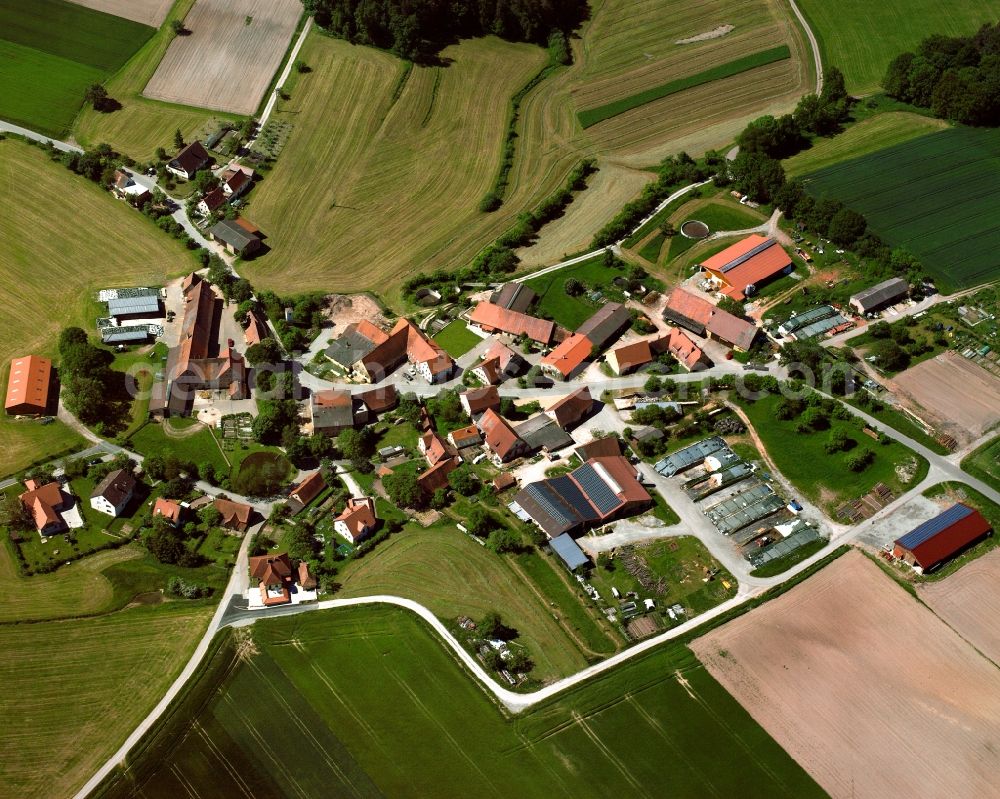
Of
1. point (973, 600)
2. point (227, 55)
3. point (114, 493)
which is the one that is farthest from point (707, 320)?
point (227, 55)

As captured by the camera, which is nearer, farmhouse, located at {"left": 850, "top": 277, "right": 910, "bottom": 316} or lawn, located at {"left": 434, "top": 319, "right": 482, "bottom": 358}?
lawn, located at {"left": 434, "top": 319, "right": 482, "bottom": 358}

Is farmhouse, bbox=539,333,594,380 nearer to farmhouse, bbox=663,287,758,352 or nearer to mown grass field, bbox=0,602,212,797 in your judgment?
farmhouse, bbox=663,287,758,352

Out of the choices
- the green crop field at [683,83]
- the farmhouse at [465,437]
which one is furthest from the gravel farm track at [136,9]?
the farmhouse at [465,437]

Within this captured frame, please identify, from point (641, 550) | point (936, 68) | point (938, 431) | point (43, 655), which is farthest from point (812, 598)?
point (936, 68)

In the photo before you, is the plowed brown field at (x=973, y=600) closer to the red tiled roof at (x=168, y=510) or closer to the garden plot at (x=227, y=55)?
the red tiled roof at (x=168, y=510)

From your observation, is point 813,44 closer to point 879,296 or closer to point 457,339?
point 879,296

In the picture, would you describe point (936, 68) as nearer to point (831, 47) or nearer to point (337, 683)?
point (831, 47)

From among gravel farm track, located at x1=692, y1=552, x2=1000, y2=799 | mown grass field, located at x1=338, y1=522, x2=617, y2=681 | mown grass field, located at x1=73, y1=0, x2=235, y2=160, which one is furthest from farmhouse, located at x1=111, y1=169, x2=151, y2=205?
→ gravel farm track, located at x1=692, y1=552, x2=1000, y2=799
